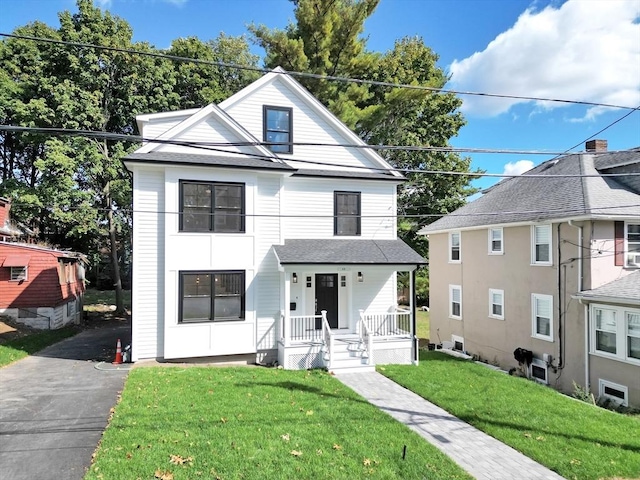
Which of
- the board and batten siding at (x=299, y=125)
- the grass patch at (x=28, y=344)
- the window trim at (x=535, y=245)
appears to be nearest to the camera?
the grass patch at (x=28, y=344)

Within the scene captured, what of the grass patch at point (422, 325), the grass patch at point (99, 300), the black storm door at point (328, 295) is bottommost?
the grass patch at point (422, 325)

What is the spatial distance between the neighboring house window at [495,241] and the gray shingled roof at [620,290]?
426cm

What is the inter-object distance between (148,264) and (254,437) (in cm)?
684

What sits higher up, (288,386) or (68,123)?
(68,123)

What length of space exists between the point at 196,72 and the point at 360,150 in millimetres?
17625

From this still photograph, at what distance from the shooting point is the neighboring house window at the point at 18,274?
58.2ft

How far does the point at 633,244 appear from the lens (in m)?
13.4

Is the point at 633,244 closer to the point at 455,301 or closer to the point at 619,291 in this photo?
the point at 619,291

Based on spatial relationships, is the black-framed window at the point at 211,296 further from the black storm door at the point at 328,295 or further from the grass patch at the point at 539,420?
the grass patch at the point at 539,420

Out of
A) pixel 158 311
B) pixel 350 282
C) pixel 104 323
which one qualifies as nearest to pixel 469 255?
pixel 350 282

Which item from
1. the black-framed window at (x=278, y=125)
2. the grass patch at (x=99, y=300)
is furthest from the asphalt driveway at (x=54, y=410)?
the grass patch at (x=99, y=300)

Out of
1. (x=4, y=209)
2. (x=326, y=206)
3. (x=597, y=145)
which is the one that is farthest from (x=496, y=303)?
(x=4, y=209)

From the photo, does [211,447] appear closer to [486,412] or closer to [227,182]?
[486,412]

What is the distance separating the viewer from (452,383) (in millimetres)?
10273
